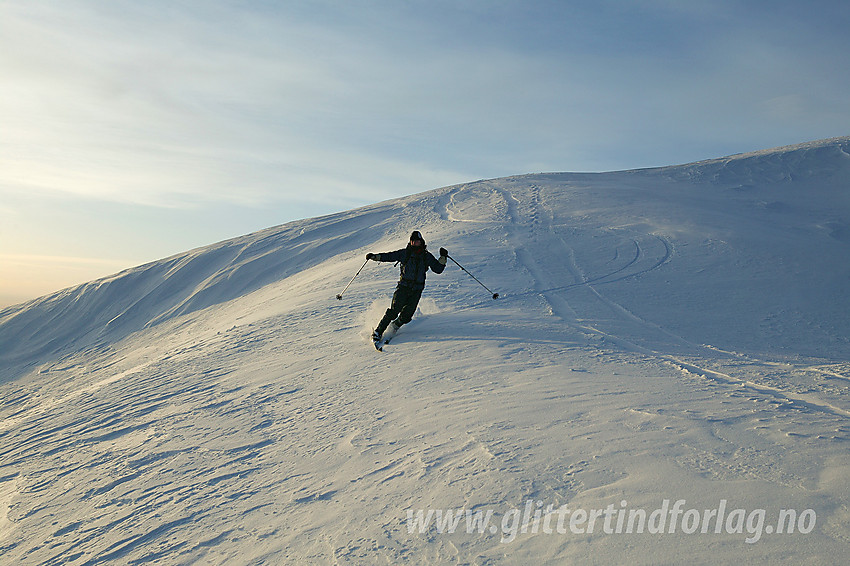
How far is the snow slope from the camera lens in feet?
12.6

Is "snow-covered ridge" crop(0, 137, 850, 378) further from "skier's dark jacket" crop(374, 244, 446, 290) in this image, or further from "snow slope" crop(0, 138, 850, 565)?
"skier's dark jacket" crop(374, 244, 446, 290)

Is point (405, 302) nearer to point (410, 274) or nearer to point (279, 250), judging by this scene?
point (410, 274)

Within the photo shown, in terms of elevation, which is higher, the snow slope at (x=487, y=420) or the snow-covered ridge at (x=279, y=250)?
the snow-covered ridge at (x=279, y=250)

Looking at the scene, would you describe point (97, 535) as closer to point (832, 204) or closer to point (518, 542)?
point (518, 542)

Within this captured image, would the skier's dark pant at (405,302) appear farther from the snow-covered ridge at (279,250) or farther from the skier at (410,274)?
the snow-covered ridge at (279,250)

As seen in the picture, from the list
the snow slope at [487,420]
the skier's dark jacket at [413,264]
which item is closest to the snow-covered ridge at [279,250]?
the snow slope at [487,420]

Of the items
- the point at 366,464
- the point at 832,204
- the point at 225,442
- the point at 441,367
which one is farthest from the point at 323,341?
the point at 832,204

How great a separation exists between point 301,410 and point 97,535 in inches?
95.5

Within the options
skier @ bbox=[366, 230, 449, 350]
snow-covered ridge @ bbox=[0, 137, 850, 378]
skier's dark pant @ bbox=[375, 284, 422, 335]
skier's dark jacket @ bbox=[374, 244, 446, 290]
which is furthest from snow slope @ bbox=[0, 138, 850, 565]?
snow-covered ridge @ bbox=[0, 137, 850, 378]

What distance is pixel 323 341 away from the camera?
9.53 metres

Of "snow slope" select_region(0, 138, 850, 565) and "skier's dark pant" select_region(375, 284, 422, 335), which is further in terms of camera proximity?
"skier's dark pant" select_region(375, 284, 422, 335)

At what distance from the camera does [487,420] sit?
5551mm

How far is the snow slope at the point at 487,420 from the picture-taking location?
385 cm

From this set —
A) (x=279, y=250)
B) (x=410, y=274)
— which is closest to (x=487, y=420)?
(x=410, y=274)
